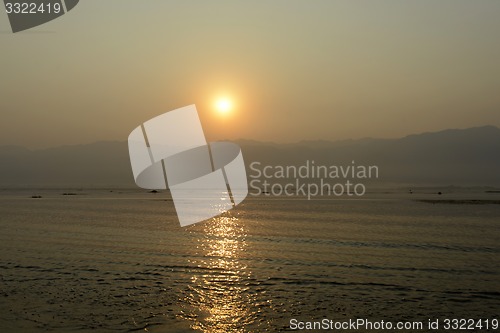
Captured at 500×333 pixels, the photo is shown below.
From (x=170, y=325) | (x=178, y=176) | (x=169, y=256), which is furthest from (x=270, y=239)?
(x=178, y=176)

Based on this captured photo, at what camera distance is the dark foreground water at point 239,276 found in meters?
17.1

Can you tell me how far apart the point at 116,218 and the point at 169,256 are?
24715mm

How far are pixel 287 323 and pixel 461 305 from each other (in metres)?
6.87

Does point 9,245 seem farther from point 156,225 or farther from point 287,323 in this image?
point 287,323

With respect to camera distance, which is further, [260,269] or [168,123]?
[168,123]

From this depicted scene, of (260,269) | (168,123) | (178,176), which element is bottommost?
(178,176)

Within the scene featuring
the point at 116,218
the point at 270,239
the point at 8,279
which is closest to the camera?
the point at 8,279

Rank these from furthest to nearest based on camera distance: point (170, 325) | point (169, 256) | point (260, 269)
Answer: point (169, 256) → point (260, 269) → point (170, 325)

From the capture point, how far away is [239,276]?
22.8 meters

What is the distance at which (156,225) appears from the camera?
44.1 metres

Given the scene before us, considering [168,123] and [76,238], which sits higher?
[168,123]

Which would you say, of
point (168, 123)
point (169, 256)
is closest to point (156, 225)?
point (168, 123)

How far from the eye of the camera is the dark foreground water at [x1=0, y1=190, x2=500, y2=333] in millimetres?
17078

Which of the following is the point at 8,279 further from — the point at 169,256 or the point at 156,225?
the point at 156,225
